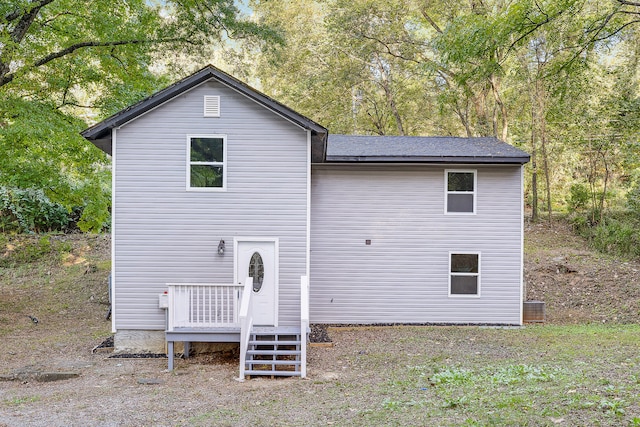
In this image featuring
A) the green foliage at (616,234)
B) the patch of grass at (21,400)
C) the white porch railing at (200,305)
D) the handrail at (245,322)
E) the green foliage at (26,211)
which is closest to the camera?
the patch of grass at (21,400)

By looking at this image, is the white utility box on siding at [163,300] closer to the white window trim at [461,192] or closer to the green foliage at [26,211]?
the white window trim at [461,192]

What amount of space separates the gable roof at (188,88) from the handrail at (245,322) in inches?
130

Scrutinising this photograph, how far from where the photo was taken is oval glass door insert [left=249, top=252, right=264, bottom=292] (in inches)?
394

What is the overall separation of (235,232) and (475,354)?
17.0 feet

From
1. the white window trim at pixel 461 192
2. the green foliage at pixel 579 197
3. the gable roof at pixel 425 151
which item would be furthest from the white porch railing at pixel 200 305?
the green foliage at pixel 579 197

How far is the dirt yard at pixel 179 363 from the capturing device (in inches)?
238

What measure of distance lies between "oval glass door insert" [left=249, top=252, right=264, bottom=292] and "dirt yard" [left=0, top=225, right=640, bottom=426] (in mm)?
1523

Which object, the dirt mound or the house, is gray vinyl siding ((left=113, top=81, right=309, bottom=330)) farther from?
the dirt mound

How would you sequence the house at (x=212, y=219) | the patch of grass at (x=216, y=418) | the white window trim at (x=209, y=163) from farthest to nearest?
the white window trim at (x=209, y=163) → the house at (x=212, y=219) → the patch of grass at (x=216, y=418)

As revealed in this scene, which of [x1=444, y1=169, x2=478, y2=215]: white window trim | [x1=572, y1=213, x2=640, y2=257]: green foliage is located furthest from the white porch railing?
[x1=572, y1=213, x2=640, y2=257]: green foliage

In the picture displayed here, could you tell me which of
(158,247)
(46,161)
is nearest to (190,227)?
(158,247)

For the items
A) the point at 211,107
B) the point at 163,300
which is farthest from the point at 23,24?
the point at 163,300

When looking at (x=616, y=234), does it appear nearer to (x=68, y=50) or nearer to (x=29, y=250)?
(x=68, y=50)

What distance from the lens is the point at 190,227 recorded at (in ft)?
32.7
